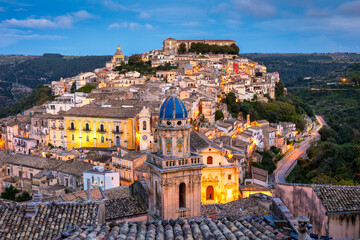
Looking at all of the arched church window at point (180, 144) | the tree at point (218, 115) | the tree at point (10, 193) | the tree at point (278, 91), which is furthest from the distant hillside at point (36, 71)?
the arched church window at point (180, 144)

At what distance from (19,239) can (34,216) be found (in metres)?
0.86

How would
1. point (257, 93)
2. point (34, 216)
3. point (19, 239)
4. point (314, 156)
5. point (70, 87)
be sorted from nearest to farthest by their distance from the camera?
1. point (19, 239)
2. point (34, 216)
3. point (314, 156)
4. point (257, 93)
5. point (70, 87)

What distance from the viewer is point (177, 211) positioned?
45.2 feet

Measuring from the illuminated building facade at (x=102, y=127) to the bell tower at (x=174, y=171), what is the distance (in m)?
24.1

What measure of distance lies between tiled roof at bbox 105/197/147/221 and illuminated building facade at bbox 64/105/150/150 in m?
21.8

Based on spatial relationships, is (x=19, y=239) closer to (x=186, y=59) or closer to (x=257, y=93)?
(x=257, y=93)

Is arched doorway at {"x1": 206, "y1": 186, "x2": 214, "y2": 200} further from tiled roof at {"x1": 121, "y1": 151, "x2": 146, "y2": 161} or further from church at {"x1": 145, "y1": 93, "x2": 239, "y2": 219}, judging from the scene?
church at {"x1": 145, "y1": 93, "x2": 239, "y2": 219}

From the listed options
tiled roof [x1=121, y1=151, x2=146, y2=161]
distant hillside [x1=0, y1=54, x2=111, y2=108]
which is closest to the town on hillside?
tiled roof [x1=121, y1=151, x2=146, y2=161]

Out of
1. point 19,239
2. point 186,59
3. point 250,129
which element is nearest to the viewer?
point 19,239

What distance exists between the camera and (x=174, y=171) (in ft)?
44.9

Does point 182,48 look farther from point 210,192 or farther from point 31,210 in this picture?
point 31,210

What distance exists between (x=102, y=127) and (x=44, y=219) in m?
31.8

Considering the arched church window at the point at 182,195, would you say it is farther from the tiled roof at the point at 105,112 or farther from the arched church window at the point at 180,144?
the tiled roof at the point at 105,112

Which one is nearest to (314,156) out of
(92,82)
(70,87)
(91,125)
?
(91,125)
